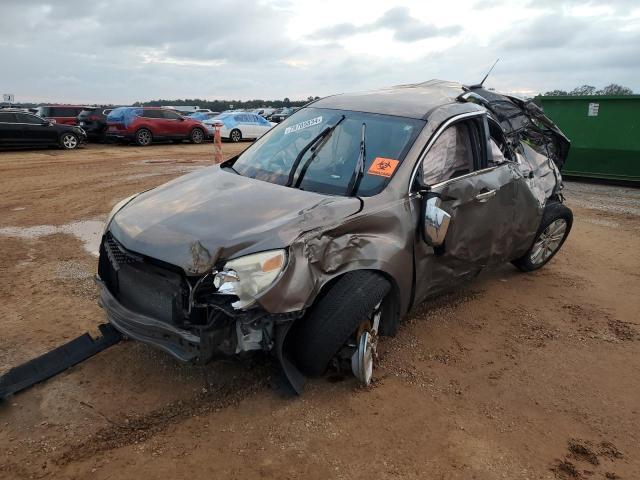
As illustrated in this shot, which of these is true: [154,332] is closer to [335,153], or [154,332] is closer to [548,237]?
[335,153]

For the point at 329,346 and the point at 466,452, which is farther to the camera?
the point at 329,346

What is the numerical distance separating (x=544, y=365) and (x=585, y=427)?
2.39 feet

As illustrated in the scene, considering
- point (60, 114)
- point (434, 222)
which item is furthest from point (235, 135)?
point (434, 222)

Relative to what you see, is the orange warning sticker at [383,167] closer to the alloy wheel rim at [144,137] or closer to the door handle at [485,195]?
the door handle at [485,195]

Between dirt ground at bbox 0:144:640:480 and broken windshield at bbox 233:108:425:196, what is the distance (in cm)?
131

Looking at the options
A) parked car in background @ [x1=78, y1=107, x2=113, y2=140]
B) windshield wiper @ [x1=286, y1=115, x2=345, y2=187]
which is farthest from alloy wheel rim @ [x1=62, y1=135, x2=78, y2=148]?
windshield wiper @ [x1=286, y1=115, x2=345, y2=187]

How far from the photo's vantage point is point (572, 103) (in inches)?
484

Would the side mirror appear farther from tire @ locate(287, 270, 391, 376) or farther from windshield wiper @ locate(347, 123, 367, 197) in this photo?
tire @ locate(287, 270, 391, 376)

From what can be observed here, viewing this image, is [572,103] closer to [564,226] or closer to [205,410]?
[564,226]

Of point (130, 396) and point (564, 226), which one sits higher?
point (564, 226)

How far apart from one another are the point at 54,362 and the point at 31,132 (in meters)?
16.0

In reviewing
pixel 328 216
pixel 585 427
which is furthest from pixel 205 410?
pixel 585 427

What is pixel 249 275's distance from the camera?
2848 mm

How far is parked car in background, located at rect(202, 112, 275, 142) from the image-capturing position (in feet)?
75.4
